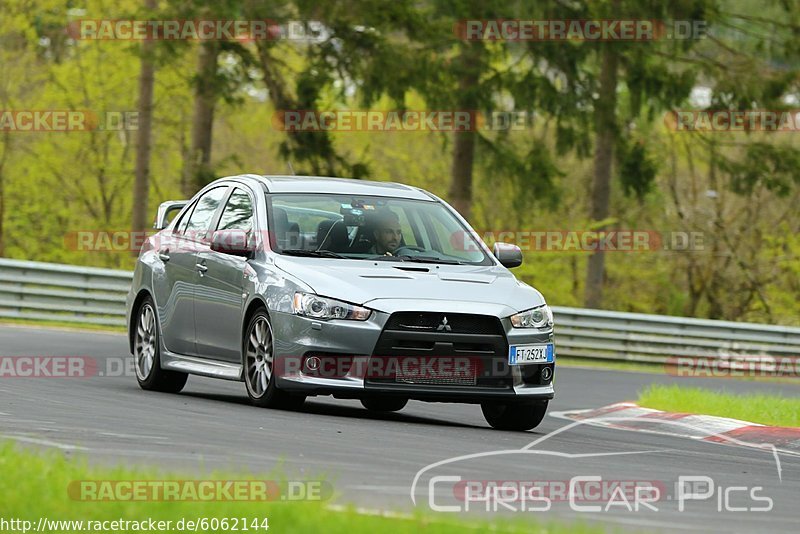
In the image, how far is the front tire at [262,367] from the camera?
39.1ft

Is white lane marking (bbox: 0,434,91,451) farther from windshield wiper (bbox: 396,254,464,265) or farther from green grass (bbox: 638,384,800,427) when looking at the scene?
green grass (bbox: 638,384,800,427)

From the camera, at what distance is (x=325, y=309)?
11.6 metres

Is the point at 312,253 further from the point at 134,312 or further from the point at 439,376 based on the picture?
the point at 134,312

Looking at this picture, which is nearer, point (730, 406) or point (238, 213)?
point (238, 213)

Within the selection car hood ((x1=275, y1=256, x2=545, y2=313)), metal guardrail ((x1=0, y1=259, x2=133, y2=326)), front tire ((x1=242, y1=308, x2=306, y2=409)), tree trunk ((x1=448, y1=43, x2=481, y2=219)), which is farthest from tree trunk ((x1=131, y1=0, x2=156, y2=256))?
car hood ((x1=275, y1=256, x2=545, y2=313))

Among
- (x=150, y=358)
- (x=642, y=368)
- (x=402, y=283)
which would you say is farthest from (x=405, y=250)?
(x=642, y=368)

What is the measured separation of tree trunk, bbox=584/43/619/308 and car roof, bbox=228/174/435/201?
65.9ft

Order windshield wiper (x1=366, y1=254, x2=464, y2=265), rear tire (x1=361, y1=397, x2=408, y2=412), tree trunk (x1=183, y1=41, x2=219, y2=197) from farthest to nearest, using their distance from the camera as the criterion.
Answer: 1. tree trunk (x1=183, y1=41, x2=219, y2=197)
2. rear tire (x1=361, y1=397, x2=408, y2=412)
3. windshield wiper (x1=366, y1=254, x2=464, y2=265)

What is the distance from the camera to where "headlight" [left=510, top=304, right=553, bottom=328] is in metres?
11.9

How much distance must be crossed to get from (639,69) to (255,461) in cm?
2610

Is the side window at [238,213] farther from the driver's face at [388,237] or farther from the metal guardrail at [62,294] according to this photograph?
the metal guardrail at [62,294]

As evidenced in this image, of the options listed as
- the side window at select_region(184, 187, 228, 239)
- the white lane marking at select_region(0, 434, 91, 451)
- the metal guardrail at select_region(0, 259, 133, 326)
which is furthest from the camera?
the metal guardrail at select_region(0, 259, 133, 326)

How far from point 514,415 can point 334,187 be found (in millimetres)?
2353

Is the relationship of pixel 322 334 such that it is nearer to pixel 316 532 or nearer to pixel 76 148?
pixel 316 532
